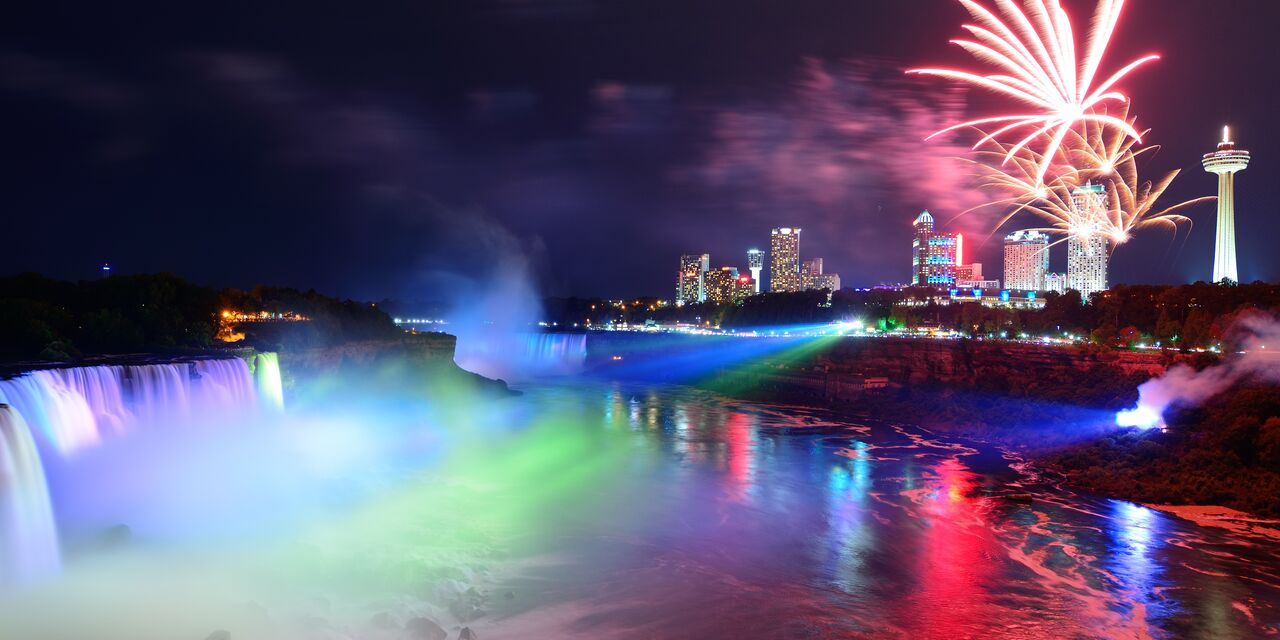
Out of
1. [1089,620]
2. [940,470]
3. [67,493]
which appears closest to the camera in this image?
[1089,620]

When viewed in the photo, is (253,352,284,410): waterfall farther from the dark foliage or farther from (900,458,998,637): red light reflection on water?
(900,458,998,637): red light reflection on water

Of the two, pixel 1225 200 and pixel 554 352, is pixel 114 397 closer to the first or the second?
pixel 554 352

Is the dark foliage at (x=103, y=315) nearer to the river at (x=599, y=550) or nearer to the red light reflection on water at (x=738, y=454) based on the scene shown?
the river at (x=599, y=550)

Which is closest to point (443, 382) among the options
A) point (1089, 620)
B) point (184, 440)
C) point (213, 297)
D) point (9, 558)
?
point (213, 297)

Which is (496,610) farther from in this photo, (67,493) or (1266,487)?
(1266,487)

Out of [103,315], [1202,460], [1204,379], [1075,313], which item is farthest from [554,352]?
[1202,460]

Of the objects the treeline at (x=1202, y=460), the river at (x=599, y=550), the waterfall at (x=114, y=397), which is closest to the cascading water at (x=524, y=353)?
the river at (x=599, y=550)
